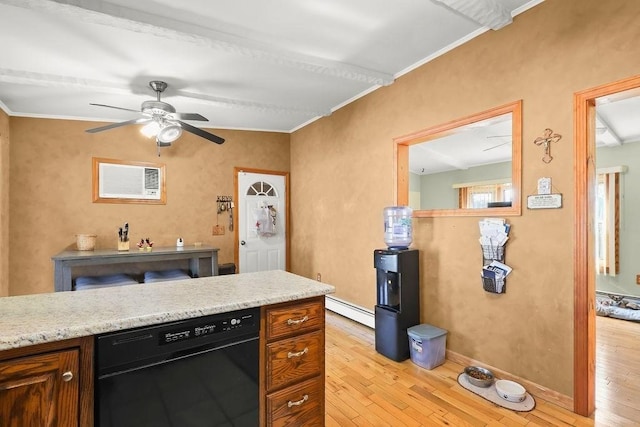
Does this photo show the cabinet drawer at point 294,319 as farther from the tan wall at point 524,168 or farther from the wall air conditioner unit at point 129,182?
the wall air conditioner unit at point 129,182

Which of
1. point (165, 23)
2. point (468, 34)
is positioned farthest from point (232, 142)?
point (468, 34)

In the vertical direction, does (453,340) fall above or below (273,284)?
below

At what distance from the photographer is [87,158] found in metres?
4.15

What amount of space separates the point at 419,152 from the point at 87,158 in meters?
5.57

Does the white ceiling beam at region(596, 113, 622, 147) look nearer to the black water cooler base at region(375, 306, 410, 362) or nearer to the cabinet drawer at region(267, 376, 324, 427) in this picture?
the black water cooler base at region(375, 306, 410, 362)

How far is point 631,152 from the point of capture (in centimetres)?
511

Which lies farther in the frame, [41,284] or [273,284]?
[41,284]

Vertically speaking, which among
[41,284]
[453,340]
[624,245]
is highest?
[624,245]

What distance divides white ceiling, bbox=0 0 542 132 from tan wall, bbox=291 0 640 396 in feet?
0.80

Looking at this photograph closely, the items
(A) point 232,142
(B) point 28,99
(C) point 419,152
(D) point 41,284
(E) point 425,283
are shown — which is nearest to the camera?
(E) point 425,283

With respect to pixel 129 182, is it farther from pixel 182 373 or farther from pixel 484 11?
pixel 484 11

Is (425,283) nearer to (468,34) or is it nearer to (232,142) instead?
(468,34)

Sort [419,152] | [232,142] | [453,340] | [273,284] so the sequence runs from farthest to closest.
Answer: [419,152]
[232,142]
[453,340]
[273,284]

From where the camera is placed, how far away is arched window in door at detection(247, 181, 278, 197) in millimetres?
5184
